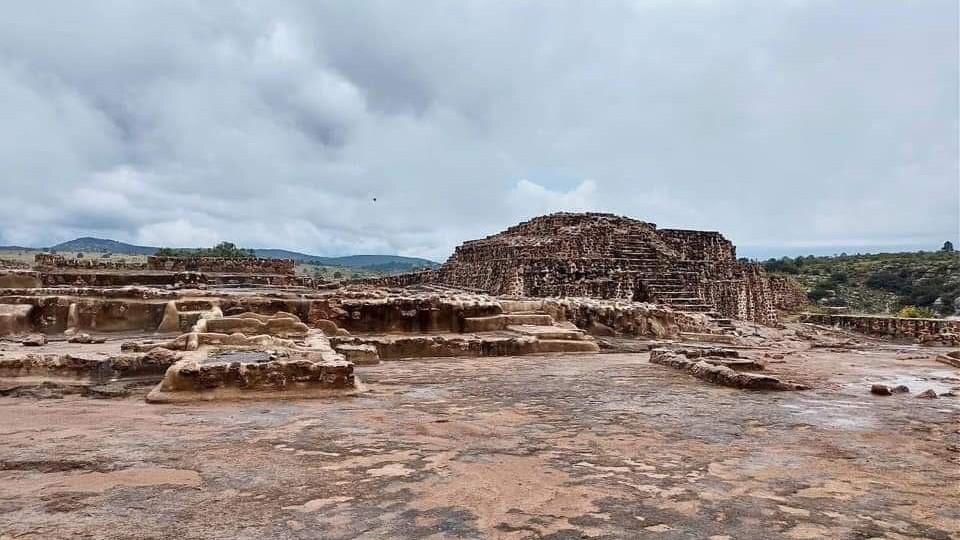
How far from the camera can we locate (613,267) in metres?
19.9

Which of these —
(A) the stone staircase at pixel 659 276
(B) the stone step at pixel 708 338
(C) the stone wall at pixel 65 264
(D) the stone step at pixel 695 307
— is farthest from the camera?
(A) the stone staircase at pixel 659 276

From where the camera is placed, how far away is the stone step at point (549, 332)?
9492 mm

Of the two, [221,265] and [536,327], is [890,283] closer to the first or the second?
[221,265]

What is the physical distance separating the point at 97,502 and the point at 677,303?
1753 centimetres

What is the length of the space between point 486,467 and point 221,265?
19.2m

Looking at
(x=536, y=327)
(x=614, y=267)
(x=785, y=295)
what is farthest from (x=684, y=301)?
(x=785, y=295)

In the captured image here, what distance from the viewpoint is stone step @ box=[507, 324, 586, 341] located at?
9.49 meters

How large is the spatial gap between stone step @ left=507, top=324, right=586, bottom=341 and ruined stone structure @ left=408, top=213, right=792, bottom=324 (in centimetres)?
818

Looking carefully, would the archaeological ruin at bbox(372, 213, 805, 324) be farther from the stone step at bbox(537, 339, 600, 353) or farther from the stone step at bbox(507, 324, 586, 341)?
the stone step at bbox(537, 339, 600, 353)

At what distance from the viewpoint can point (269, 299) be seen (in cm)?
953

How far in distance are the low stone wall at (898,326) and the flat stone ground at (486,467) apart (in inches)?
444

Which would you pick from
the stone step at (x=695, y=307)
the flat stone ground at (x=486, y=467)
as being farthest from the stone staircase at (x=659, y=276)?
the flat stone ground at (x=486, y=467)

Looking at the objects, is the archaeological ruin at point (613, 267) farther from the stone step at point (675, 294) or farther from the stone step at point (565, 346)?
the stone step at point (565, 346)

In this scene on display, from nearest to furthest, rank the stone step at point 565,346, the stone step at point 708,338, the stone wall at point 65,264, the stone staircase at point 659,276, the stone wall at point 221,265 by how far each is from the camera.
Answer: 1. the stone step at point 565,346
2. the stone step at point 708,338
3. the stone wall at point 65,264
4. the stone staircase at point 659,276
5. the stone wall at point 221,265
